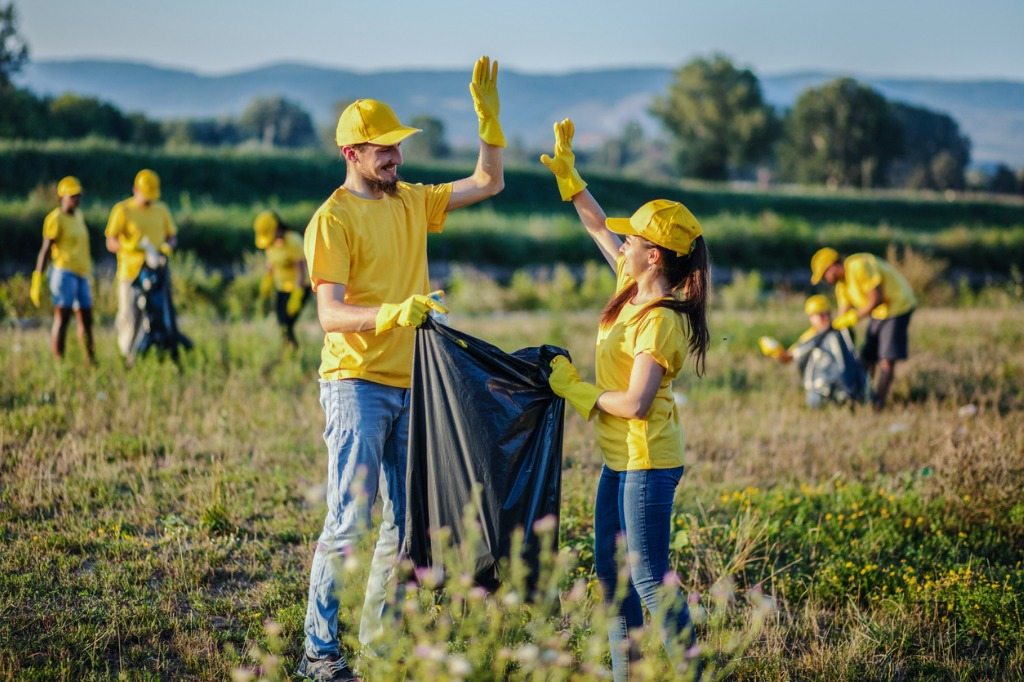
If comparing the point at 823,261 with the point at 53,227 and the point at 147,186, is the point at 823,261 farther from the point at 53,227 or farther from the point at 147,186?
the point at 53,227

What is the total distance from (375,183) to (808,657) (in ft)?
8.39

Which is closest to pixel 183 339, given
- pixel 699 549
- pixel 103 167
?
pixel 699 549

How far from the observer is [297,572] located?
4.30 m

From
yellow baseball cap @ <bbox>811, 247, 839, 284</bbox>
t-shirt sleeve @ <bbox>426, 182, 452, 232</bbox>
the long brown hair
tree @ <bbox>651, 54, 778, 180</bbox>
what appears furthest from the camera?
tree @ <bbox>651, 54, 778, 180</bbox>

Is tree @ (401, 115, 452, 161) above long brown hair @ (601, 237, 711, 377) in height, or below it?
above

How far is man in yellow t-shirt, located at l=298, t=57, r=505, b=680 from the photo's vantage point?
316cm

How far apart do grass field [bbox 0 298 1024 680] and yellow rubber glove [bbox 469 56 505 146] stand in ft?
4.04

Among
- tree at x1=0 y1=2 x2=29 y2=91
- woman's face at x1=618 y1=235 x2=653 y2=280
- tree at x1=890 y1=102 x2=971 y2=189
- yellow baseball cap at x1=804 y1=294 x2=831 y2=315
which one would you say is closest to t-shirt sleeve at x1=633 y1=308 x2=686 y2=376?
woman's face at x1=618 y1=235 x2=653 y2=280

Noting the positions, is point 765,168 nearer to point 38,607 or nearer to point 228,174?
point 228,174

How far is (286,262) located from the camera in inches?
355

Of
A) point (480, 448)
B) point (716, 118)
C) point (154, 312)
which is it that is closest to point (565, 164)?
point (480, 448)

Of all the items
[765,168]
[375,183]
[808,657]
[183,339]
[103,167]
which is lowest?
[808,657]

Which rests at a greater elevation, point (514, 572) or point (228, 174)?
point (228, 174)

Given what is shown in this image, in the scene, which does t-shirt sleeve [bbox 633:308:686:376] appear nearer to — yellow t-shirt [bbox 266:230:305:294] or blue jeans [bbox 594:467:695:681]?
blue jeans [bbox 594:467:695:681]
